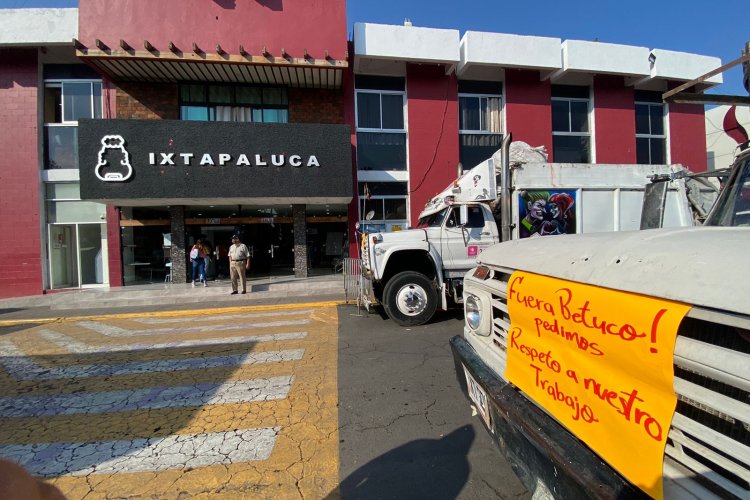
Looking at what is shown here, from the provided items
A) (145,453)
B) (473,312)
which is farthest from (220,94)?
(473,312)

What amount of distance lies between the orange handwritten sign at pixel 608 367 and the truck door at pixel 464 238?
17.1 feet

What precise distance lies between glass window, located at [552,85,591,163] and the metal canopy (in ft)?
31.5

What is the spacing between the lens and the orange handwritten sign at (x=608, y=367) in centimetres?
125

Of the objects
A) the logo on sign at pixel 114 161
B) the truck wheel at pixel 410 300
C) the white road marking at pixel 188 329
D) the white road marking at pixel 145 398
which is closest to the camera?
the white road marking at pixel 145 398

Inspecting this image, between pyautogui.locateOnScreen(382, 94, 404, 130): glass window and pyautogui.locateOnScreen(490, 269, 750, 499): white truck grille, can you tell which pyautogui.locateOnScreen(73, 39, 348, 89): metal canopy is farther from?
pyautogui.locateOnScreen(490, 269, 750, 499): white truck grille

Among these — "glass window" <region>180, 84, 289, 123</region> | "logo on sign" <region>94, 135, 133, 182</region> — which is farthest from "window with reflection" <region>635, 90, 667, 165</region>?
"logo on sign" <region>94, 135, 133, 182</region>

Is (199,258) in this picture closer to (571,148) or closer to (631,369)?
(631,369)

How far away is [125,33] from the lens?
12.9m

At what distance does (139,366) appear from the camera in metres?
5.11

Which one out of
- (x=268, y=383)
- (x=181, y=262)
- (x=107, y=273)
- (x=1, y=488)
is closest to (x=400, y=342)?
(x=268, y=383)

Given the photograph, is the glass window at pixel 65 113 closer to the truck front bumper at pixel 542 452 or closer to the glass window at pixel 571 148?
the truck front bumper at pixel 542 452

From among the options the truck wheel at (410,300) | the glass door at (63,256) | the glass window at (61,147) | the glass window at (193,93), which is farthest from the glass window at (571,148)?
the glass door at (63,256)

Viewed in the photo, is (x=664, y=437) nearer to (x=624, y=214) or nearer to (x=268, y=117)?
(x=624, y=214)

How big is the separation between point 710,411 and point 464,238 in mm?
6033
